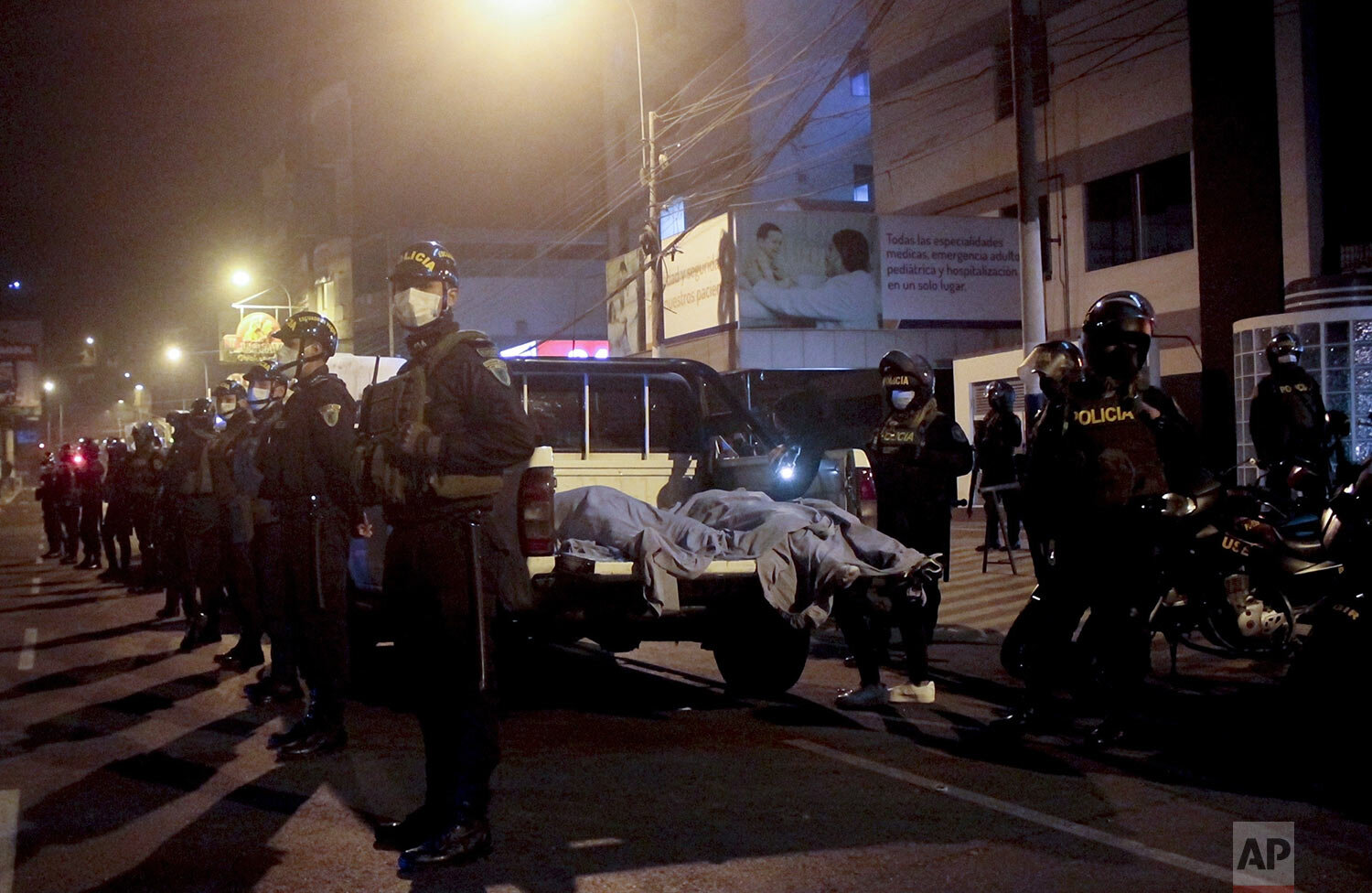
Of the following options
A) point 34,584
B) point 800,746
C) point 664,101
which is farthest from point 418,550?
point 664,101

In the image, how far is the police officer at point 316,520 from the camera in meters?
6.07

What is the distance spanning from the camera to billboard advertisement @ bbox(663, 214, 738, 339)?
21031mm

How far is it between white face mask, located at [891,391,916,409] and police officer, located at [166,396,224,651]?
4969mm

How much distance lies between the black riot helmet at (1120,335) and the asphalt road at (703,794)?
1.52 m

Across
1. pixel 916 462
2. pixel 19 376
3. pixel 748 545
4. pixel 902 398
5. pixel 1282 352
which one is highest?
pixel 19 376

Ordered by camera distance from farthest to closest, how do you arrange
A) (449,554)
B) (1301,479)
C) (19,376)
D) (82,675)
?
(19,376) → (82,675) → (1301,479) → (449,554)

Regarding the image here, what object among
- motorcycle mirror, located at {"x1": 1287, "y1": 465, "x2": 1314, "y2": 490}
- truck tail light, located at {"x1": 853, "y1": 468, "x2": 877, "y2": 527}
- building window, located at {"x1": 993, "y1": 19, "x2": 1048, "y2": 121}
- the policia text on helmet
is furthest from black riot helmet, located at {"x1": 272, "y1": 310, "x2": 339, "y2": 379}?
building window, located at {"x1": 993, "y1": 19, "x2": 1048, "y2": 121}

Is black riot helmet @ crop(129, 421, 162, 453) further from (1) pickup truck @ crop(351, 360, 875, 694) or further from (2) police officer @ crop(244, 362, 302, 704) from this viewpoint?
(1) pickup truck @ crop(351, 360, 875, 694)

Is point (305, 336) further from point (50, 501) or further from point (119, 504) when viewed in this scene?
point (50, 501)

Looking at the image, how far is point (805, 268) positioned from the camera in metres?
21.2

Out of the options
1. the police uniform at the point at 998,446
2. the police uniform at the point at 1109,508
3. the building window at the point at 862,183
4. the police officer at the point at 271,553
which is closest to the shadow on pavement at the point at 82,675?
the police officer at the point at 271,553

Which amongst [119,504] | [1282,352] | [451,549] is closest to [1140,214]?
[1282,352]

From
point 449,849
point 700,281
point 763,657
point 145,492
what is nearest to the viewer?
point 449,849

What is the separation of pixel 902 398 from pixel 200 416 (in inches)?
254
